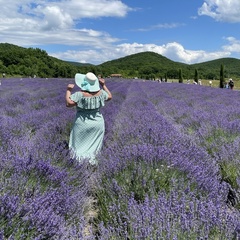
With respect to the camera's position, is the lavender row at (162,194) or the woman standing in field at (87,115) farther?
the woman standing in field at (87,115)

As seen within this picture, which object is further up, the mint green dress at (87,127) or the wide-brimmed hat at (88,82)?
the wide-brimmed hat at (88,82)

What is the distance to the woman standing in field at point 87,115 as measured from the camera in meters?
4.47

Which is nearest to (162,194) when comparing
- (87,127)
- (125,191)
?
(125,191)

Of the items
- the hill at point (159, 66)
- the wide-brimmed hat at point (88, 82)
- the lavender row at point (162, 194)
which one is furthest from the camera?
the hill at point (159, 66)

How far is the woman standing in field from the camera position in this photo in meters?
4.47

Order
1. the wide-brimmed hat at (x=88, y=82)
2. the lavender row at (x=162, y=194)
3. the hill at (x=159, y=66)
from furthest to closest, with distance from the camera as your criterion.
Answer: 1. the hill at (x=159, y=66)
2. the wide-brimmed hat at (x=88, y=82)
3. the lavender row at (x=162, y=194)

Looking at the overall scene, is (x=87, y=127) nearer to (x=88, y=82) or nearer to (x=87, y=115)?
(x=87, y=115)

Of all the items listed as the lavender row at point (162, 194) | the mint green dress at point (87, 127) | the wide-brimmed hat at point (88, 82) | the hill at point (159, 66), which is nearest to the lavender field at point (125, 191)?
the lavender row at point (162, 194)

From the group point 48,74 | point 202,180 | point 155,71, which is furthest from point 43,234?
point 155,71

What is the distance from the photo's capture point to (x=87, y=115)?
466cm

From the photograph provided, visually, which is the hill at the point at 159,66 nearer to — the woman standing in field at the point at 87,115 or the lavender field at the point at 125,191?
the woman standing in field at the point at 87,115

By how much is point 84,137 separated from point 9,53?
68.6m

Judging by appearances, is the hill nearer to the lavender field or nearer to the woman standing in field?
the woman standing in field

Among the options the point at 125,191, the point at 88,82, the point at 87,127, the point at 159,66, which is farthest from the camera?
the point at 159,66
